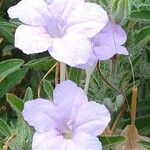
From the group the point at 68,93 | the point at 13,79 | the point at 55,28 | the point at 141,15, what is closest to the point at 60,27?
the point at 55,28

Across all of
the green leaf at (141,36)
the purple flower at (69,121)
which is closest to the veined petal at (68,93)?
the purple flower at (69,121)

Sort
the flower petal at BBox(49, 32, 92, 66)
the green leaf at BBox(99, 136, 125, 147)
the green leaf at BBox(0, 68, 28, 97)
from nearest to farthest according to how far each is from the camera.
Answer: the flower petal at BBox(49, 32, 92, 66) < the green leaf at BBox(99, 136, 125, 147) < the green leaf at BBox(0, 68, 28, 97)

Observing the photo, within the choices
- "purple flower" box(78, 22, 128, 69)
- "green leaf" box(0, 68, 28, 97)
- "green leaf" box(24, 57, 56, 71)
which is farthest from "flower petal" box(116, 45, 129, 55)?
"green leaf" box(0, 68, 28, 97)

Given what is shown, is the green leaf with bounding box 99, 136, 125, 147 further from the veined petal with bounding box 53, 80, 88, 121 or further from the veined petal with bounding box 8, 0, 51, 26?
the veined petal with bounding box 8, 0, 51, 26

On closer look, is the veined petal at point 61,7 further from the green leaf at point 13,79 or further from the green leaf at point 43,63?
the green leaf at point 13,79

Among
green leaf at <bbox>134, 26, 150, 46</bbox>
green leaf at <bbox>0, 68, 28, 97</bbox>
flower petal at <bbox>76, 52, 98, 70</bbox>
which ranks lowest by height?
green leaf at <bbox>0, 68, 28, 97</bbox>

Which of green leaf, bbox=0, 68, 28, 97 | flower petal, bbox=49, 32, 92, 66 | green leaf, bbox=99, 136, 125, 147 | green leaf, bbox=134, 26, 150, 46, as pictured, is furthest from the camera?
green leaf, bbox=0, 68, 28, 97

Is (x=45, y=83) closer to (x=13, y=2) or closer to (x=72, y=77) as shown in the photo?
(x=72, y=77)

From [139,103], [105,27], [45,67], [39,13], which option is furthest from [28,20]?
[139,103]
